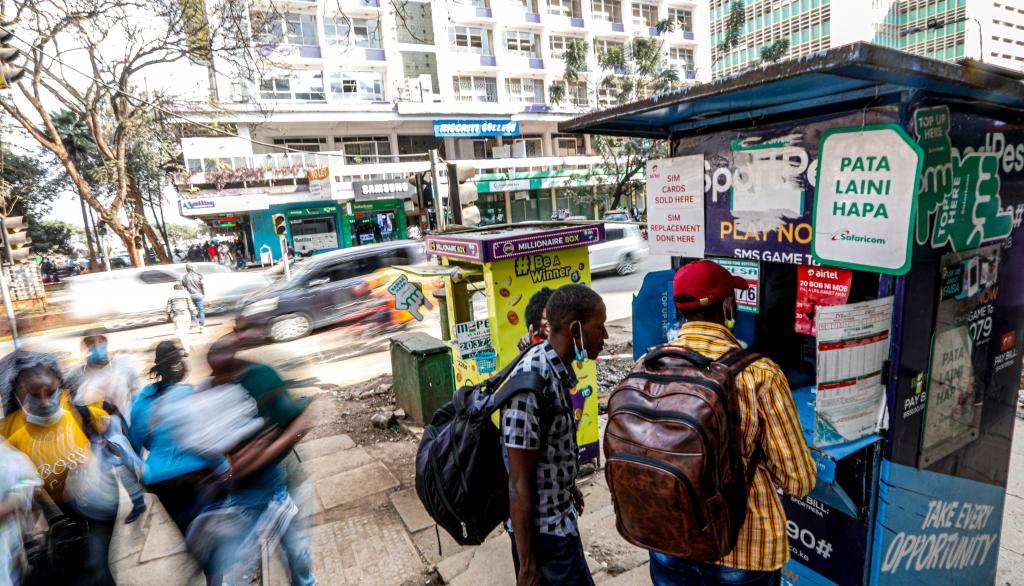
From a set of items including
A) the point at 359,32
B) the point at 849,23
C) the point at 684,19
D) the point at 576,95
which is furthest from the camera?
the point at 849,23

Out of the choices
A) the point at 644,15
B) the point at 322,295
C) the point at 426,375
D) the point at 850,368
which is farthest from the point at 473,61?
the point at 850,368

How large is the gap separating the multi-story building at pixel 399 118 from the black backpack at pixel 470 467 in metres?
22.6

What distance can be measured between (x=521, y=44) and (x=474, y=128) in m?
7.08

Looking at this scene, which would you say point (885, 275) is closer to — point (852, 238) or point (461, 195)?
point (852, 238)

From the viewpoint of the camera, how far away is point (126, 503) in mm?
4125

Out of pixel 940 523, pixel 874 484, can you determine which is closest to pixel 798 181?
pixel 874 484

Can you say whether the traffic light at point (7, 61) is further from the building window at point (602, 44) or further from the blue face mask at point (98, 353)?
the building window at point (602, 44)

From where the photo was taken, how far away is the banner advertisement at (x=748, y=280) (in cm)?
250

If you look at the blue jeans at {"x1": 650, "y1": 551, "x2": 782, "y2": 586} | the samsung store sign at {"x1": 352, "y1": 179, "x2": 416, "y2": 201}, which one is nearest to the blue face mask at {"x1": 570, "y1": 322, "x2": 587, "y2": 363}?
the blue jeans at {"x1": 650, "y1": 551, "x2": 782, "y2": 586}

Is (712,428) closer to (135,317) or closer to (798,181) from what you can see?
(798,181)

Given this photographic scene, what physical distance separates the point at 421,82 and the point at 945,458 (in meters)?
29.2

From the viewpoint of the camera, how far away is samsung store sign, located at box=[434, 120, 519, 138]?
27.7 m

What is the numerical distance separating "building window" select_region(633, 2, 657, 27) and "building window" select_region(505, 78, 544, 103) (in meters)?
8.62

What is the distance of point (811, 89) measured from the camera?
186cm
